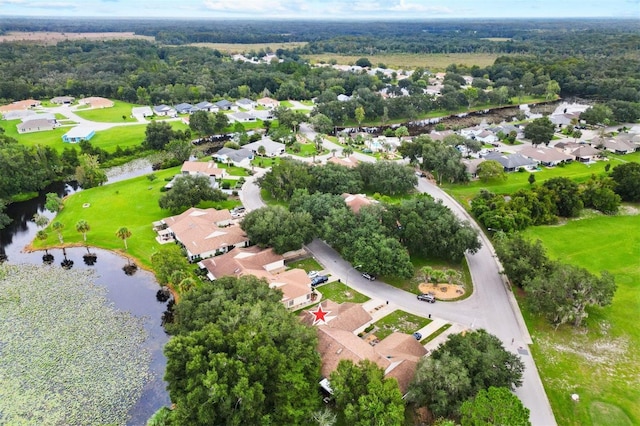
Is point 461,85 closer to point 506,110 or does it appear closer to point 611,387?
point 506,110

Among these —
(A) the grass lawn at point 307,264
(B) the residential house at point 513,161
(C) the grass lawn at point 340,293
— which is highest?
(B) the residential house at point 513,161

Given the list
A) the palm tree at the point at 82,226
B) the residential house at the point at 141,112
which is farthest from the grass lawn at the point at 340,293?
the residential house at the point at 141,112

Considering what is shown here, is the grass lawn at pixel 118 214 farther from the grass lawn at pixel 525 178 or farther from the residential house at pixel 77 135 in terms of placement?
the grass lawn at pixel 525 178

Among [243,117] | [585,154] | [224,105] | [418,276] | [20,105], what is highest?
[585,154]

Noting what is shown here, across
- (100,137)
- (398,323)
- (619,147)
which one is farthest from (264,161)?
(619,147)

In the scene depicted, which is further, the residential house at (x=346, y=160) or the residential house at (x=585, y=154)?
the residential house at (x=585, y=154)

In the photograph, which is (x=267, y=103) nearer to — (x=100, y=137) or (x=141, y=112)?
(x=141, y=112)

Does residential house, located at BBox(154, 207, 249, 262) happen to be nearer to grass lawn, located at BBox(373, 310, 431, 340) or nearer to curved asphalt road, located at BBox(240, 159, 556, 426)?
curved asphalt road, located at BBox(240, 159, 556, 426)
